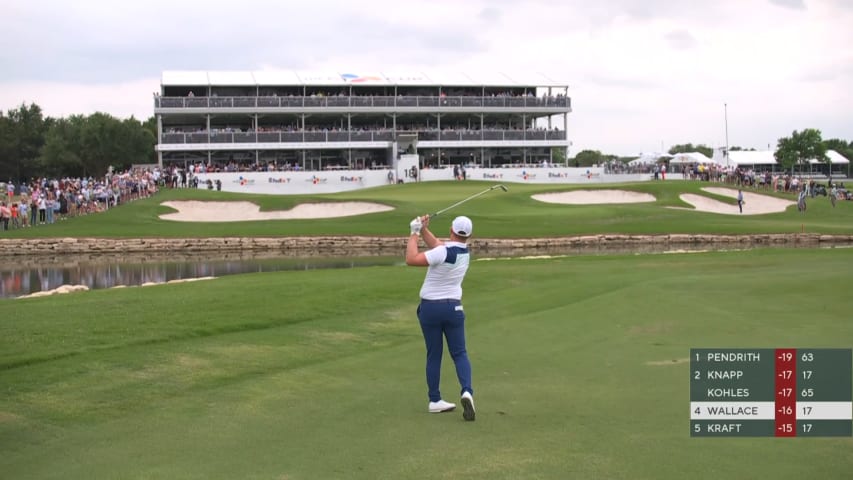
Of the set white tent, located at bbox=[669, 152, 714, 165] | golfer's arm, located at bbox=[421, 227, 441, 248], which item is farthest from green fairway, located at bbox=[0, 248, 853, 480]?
white tent, located at bbox=[669, 152, 714, 165]

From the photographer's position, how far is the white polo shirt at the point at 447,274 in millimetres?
9656

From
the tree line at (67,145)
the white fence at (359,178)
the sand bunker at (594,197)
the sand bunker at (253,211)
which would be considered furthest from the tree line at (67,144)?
the sand bunker at (594,197)

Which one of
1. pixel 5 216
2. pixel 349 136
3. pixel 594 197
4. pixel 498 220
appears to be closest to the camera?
pixel 5 216

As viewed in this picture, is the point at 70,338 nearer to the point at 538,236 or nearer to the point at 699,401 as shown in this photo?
the point at 699,401

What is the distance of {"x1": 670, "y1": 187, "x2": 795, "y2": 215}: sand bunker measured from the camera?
190ft

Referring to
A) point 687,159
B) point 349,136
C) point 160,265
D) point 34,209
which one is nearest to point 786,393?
point 160,265

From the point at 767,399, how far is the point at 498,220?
39.2 meters

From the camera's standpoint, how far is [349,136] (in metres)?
90.1

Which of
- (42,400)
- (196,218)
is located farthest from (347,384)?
(196,218)

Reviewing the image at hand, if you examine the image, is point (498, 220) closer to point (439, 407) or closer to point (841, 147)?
point (439, 407)

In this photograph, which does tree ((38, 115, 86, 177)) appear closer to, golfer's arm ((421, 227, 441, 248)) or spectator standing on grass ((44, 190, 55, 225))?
spectator standing on grass ((44, 190, 55, 225))

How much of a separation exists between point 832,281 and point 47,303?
16.8 metres

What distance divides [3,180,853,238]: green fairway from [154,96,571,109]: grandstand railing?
95.8ft

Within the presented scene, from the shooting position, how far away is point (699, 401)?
8.66m
